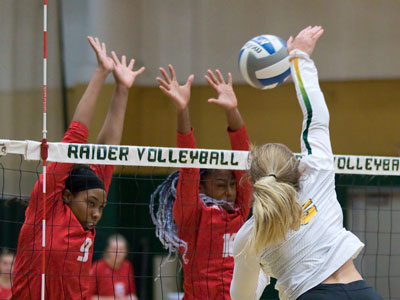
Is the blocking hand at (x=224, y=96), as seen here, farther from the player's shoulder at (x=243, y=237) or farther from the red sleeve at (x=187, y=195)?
the player's shoulder at (x=243, y=237)

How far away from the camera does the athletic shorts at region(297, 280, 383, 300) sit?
2.51m

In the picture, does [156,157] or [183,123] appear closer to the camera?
[156,157]

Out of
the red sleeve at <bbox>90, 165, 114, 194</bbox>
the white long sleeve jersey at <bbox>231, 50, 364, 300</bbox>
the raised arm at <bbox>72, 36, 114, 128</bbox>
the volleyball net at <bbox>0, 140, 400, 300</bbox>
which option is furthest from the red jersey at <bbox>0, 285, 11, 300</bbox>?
the white long sleeve jersey at <bbox>231, 50, 364, 300</bbox>

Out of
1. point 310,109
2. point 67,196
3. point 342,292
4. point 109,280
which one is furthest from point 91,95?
point 109,280

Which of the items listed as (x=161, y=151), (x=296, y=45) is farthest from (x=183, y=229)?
(x=296, y=45)

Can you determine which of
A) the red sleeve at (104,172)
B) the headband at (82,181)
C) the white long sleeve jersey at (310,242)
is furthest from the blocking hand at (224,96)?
the white long sleeve jersey at (310,242)

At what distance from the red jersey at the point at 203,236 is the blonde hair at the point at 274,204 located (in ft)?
5.52

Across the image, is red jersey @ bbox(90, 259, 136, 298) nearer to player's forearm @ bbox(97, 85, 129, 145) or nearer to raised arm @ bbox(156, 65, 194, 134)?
player's forearm @ bbox(97, 85, 129, 145)

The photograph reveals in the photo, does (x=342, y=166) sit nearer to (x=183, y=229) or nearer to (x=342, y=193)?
(x=183, y=229)

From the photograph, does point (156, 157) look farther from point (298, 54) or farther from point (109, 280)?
point (109, 280)

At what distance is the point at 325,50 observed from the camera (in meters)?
9.09

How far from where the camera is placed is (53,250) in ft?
12.9

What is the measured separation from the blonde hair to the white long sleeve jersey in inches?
3.3

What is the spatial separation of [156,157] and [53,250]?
791 millimetres
